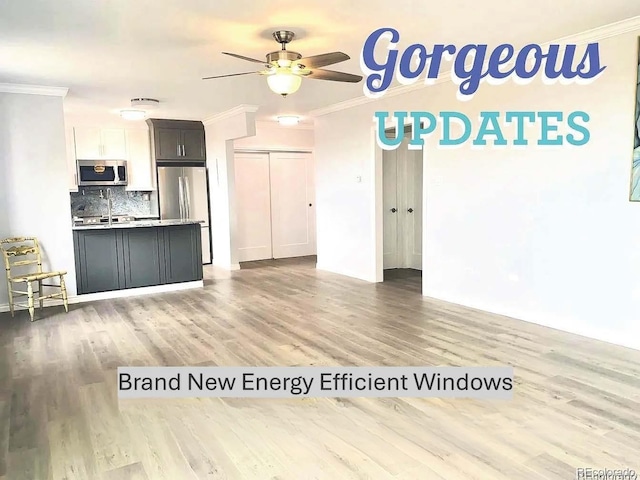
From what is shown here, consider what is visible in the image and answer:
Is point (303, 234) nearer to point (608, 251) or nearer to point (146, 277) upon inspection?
point (146, 277)

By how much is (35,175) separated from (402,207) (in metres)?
4.94

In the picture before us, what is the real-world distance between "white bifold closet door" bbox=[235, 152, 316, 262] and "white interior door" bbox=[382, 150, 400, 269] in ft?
6.99

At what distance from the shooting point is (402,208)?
7582 mm

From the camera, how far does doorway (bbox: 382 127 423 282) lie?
7391 millimetres

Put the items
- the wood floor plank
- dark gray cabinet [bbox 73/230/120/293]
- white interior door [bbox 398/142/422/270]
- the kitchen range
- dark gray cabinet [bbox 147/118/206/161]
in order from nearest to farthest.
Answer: the wood floor plank → dark gray cabinet [bbox 73/230/120/293] → the kitchen range → white interior door [bbox 398/142/422/270] → dark gray cabinet [bbox 147/118/206/161]

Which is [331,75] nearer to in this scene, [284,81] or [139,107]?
[284,81]

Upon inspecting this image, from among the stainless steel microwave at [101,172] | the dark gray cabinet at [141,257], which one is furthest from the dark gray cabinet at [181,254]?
the stainless steel microwave at [101,172]

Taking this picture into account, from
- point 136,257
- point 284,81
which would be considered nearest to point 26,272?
point 136,257

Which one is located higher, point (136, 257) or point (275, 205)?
point (275, 205)

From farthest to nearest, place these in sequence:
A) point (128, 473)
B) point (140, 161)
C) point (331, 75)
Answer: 1. point (140, 161)
2. point (331, 75)
3. point (128, 473)

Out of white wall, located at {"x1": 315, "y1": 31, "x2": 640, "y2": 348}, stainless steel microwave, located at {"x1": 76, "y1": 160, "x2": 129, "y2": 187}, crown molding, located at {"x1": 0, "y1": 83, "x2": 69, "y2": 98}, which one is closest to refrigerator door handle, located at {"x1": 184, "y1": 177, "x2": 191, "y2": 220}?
stainless steel microwave, located at {"x1": 76, "y1": 160, "x2": 129, "y2": 187}

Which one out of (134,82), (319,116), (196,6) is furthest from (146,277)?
(196,6)

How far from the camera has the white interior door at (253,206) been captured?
858cm

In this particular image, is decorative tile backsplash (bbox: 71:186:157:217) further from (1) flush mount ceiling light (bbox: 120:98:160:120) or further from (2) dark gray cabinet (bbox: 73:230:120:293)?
(2) dark gray cabinet (bbox: 73:230:120:293)
